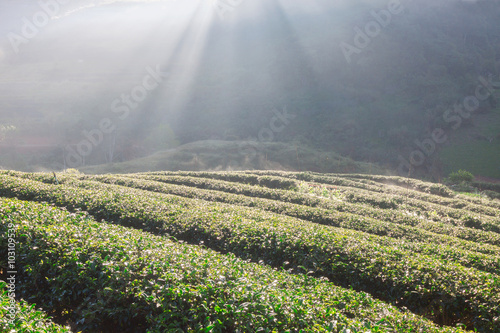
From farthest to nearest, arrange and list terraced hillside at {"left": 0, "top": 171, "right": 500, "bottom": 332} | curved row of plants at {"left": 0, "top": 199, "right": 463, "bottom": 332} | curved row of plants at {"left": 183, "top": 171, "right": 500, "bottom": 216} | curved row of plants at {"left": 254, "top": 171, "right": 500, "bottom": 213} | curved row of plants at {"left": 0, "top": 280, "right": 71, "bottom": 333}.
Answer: curved row of plants at {"left": 254, "top": 171, "right": 500, "bottom": 213} < curved row of plants at {"left": 183, "top": 171, "right": 500, "bottom": 216} < terraced hillside at {"left": 0, "top": 171, "right": 500, "bottom": 332} < curved row of plants at {"left": 0, "top": 199, "right": 463, "bottom": 332} < curved row of plants at {"left": 0, "top": 280, "right": 71, "bottom": 333}

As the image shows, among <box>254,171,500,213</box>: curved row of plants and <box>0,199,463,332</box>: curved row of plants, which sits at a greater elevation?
<box>254,171,500,213</box>: curved row of plants

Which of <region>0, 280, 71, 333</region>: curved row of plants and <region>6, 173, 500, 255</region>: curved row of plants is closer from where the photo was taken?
<region>0, 280, 71, 333</region>: curved row of plants

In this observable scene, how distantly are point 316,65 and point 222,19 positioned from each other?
62271 mm

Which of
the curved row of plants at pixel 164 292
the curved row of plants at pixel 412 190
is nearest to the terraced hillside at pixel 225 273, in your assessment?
the curved row of plants at pixel 164 292

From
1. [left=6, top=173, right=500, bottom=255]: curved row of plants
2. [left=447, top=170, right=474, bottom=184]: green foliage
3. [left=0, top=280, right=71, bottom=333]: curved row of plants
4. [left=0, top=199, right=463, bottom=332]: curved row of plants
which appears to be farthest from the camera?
[left=447, top=170, right=474, bottom=184]: green foliage

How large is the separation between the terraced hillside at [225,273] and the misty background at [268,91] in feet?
124

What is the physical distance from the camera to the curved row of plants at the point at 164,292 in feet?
16.4

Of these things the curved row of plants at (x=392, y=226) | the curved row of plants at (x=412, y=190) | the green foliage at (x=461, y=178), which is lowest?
the curved row of plants at (x=392, y=226)

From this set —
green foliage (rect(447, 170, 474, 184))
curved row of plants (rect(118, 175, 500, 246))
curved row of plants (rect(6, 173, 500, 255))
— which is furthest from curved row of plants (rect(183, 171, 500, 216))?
green foliage (rect(447, 170, 474, 184))

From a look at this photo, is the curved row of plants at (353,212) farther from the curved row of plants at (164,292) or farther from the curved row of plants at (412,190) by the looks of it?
the curved row of plants at (164,292)

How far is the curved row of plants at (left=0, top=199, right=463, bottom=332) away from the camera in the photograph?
4.99m

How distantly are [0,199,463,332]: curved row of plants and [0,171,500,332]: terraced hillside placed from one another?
2 centimetres

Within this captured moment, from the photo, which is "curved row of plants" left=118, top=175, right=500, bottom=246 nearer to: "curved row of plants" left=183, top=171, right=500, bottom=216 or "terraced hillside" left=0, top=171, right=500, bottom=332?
"terraced hillside" left=0, top=171, right=500, bottom=332

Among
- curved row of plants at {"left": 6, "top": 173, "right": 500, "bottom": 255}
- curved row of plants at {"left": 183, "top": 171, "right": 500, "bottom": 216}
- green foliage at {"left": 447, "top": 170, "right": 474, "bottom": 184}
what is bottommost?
curved row of plants at {"left": 6, "top": 173, "right": 500, "bottom": 255}
